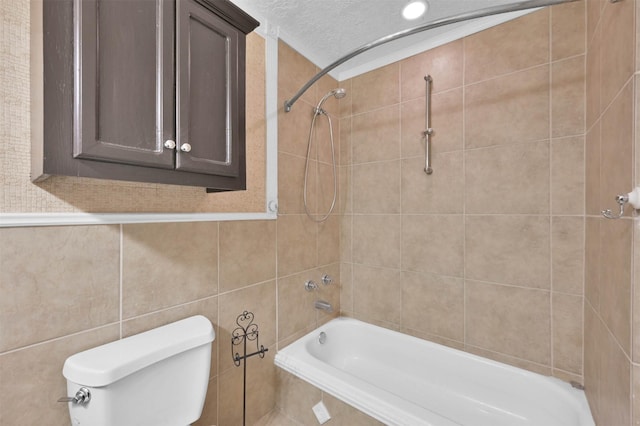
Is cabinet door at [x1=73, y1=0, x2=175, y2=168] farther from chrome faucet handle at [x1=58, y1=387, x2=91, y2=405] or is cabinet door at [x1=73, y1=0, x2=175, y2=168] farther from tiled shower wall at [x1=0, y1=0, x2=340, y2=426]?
chrome faucet handle at [x1=58, y1=387, x2=91, y2=405]

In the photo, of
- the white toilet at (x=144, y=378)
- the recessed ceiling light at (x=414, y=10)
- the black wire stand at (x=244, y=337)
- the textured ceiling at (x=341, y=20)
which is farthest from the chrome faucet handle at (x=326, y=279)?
the recessed ceiling light at (x=414, y=10)

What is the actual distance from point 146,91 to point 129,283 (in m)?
0.72

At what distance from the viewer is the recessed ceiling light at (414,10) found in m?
1.47

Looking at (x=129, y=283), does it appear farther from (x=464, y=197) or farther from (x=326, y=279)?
(x=464, y=197)

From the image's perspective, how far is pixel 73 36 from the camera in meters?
0.71

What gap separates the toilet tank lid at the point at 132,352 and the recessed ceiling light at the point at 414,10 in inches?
73.7

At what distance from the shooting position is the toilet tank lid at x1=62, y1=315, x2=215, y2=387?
0.83m

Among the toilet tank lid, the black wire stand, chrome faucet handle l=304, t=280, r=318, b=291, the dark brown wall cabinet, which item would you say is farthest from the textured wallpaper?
chrome faucet handle l=304, t=280, r=318, b=291

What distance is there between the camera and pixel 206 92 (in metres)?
0.99

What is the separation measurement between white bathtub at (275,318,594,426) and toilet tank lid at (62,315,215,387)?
27.6 inches

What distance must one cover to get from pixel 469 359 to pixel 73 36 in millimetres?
2215

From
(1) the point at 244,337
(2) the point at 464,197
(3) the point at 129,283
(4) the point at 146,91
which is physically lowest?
(1) the point at 244,337

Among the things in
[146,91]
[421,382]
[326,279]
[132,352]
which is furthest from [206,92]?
[421,382]

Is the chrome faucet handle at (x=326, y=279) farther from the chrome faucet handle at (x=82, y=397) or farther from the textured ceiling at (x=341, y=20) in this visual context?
the textured ceiling at (x=341, y=20)
